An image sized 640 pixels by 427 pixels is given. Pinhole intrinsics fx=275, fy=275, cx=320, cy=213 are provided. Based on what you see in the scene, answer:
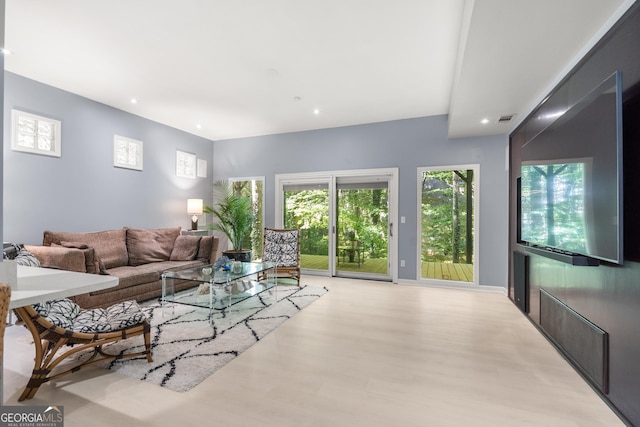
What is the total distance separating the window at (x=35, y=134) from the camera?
128 inches

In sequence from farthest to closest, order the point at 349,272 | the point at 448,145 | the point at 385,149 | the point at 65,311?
the point at 349,272 → the point at 385,149 → the point at 448,145 → the point at 65,311

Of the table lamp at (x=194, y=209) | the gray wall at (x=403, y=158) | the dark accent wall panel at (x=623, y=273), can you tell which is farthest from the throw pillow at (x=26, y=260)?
the dark accent wall panel at (x=623, y=273)

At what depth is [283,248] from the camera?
4.80 meters

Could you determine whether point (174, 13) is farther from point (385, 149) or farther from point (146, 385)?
point (385, 149)

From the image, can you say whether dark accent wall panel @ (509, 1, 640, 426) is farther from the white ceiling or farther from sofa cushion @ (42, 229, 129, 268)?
sofa cushion @ (42, 229, 129, 268)

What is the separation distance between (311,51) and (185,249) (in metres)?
3.42

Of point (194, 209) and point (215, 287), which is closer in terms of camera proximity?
point (215, 287)

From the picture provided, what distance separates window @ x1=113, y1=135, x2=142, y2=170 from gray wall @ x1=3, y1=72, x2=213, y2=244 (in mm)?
77

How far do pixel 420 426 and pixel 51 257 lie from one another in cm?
360

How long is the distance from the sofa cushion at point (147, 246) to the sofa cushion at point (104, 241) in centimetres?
9

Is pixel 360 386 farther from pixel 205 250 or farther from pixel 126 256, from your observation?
pixel 126 256

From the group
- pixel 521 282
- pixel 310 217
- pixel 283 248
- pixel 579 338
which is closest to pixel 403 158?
pixel 310 217

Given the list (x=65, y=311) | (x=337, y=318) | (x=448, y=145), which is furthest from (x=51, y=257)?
(x=448, y=145)

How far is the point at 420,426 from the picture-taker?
1.53 meters
